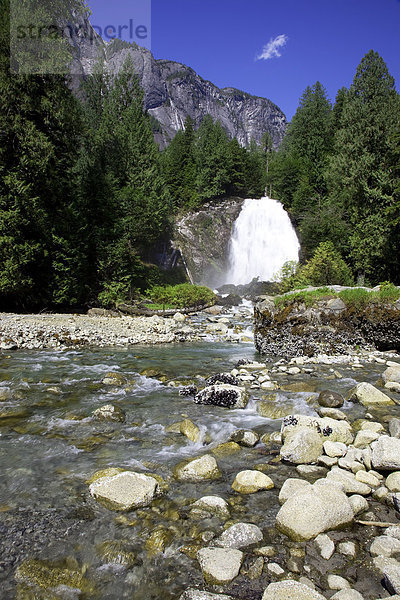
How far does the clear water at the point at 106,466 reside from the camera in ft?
9.69

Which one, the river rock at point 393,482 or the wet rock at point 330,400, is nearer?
the river rock at point 393,482

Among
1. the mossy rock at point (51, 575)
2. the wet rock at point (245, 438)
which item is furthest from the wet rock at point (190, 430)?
the mossy rock at point (51, 575)

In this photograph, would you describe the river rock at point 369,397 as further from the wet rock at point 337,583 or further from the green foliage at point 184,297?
the green foliage at point 184,297

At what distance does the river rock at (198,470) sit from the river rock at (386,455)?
198cm

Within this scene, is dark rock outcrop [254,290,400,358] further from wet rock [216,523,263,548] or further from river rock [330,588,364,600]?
river rock [330,588,364,600]

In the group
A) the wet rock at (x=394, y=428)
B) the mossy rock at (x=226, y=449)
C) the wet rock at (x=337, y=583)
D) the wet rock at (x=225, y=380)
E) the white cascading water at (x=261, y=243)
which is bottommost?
the mossy rock at (x=226, y=449)

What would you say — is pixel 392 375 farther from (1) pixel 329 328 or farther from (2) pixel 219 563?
(2) pixel 219 563

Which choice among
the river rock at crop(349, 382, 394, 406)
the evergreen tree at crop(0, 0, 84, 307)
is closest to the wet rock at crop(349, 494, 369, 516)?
the river rock at crop(349, 382, 394, 406)

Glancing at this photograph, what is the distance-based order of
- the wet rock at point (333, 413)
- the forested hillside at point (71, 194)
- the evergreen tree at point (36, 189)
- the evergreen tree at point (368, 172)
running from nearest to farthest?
the wet rock at point (333, 413)
the evergreen tree at point (36, 189)
the forested hillside at point (71, 194)
the evergreen tree at point (368, 172)

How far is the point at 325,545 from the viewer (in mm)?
3018

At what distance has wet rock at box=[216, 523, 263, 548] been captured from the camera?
122 inches

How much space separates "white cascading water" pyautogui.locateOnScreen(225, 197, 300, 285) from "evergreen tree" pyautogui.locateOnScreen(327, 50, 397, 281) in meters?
9.75

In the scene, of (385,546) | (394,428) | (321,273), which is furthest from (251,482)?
(321,273)

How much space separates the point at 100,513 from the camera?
3604 millimetres
